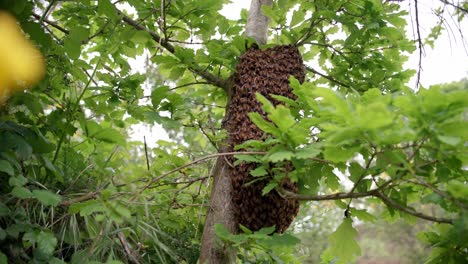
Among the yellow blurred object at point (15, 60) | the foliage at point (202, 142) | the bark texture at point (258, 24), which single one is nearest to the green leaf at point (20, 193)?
the foliage at point (202, 142)

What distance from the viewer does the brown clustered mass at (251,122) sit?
1.73 meters

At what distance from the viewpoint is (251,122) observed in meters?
1.86

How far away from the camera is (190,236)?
79.3 inches

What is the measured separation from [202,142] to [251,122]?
0.61m

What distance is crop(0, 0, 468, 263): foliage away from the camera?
108 centimetres

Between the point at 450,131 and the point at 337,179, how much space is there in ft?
2.20

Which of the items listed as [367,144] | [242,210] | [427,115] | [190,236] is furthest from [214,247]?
[427,115]

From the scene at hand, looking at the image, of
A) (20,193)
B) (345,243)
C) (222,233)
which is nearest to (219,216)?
(222,233)

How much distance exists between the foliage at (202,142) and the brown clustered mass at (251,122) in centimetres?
10

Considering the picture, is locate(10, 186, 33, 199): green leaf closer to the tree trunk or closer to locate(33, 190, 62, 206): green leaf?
locate(33, 190, 62, 206): green leaf

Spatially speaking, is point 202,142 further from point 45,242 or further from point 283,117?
point 283,117

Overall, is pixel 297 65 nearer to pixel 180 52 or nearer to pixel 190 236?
pixel 180 52

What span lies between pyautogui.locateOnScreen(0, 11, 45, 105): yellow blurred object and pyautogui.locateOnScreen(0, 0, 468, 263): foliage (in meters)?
0.04

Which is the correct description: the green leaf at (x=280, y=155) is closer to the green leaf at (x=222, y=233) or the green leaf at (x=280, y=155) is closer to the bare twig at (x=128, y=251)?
the green leaf at (x=222, y=233)
